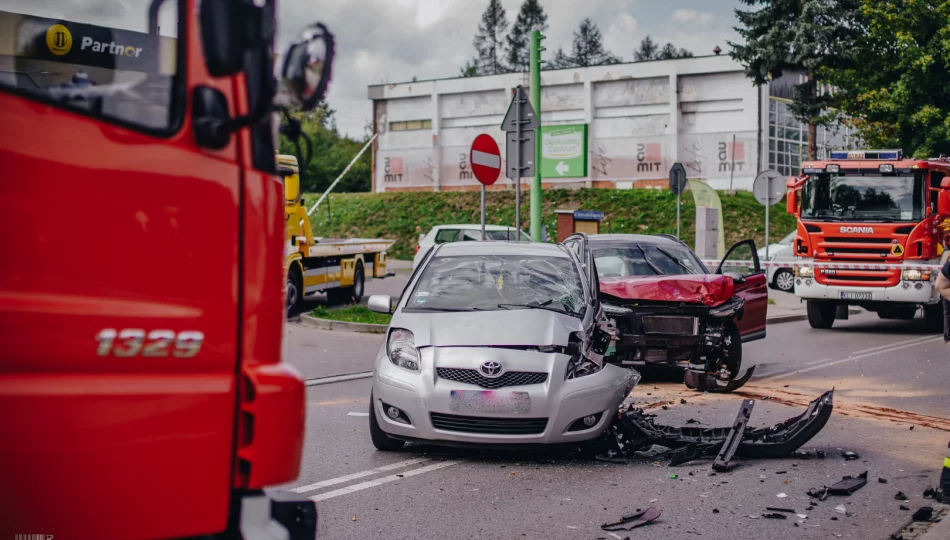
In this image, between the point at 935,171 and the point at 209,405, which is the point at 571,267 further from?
the point at 935,171

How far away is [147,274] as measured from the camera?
3023 millimetres

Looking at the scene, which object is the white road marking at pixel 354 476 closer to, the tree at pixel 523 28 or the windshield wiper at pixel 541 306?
the windshield wiper at pixel 541 306

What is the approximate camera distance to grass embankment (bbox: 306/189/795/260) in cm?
4016

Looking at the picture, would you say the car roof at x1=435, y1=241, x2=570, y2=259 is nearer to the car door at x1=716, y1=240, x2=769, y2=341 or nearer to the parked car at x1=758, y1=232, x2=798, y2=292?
the car door at x1=716, y1=240, x2=769, y2=341

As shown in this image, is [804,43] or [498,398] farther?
[804,43]

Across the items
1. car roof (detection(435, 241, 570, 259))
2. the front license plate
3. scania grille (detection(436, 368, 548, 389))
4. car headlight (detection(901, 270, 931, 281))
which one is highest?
car roof (detection(435, 241, 570, 259))

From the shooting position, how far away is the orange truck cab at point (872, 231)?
1788cm

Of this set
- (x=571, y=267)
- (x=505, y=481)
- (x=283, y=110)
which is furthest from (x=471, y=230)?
(x=283, y=110)

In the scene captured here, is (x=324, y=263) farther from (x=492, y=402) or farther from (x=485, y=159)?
(x=492, y=402)

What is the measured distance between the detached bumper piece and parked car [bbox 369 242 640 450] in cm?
34

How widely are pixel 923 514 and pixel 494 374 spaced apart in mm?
2687

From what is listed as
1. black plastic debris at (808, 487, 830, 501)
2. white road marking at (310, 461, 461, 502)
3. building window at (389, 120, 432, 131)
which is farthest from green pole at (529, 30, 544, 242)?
building window at (389, 120, 432, 131)

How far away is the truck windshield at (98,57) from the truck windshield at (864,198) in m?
16.8

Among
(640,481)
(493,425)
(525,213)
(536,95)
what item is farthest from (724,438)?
(525,213)
